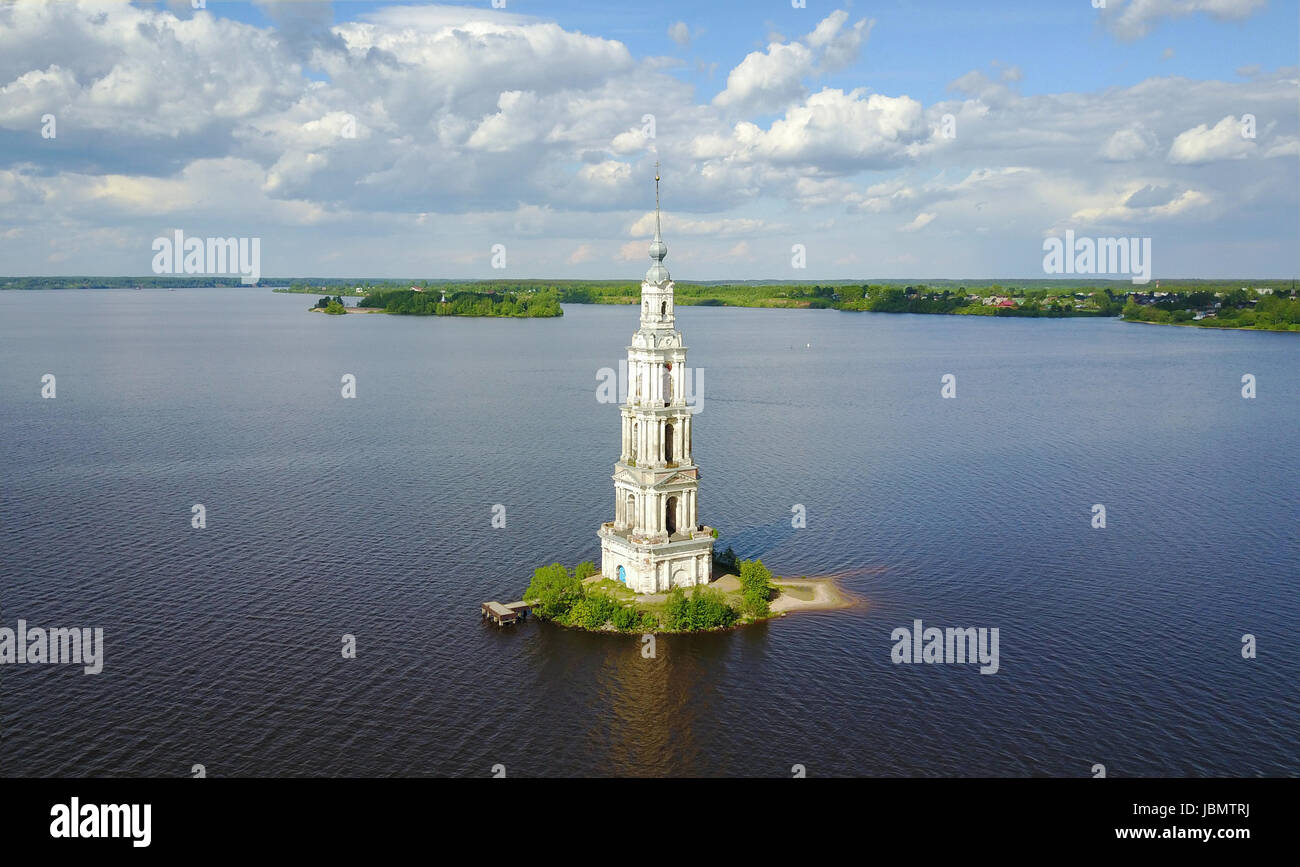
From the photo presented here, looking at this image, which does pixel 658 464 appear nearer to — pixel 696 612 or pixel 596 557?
pixel 696 612

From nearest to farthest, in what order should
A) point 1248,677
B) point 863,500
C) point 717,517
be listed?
point 1248,677 → point 717,517 → point 863,500

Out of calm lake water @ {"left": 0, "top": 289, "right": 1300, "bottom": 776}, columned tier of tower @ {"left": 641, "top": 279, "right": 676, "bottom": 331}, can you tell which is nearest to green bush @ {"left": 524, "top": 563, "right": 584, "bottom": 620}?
calm lake water @ {"left": 0, "top": 289, "right": 1300, "bottom": 776}
